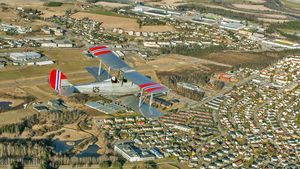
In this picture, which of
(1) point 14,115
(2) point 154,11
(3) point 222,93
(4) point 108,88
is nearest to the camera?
(4) point 108,88

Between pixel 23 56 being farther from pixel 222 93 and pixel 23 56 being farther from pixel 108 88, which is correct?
pixel 108 88

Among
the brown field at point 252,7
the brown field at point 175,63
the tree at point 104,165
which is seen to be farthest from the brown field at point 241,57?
the brown field at point 252,7

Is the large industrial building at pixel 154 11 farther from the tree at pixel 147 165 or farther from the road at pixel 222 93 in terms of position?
the tree at pixel 147 165

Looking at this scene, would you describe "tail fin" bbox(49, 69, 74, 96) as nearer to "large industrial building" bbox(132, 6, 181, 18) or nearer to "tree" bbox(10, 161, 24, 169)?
"tree" bbox(10, 161, 24, 169)

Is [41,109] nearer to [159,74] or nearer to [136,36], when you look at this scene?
[159,74]

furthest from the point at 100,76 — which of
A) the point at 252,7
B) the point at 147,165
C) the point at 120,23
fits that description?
the point at 252,7
